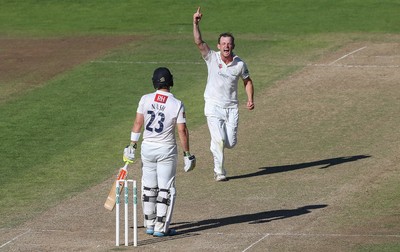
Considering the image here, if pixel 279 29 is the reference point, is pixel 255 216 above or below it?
below

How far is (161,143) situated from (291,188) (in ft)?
13.4

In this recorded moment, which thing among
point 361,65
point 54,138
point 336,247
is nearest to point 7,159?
point 54,138

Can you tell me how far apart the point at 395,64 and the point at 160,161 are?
15.5 metres

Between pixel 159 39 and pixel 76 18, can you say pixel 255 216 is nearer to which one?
pixel 159 39

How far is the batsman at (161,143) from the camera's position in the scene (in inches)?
717

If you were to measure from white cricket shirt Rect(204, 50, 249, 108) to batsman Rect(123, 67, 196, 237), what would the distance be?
4241 millimetres

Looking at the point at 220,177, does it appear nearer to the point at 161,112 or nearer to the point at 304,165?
the point at 304,165

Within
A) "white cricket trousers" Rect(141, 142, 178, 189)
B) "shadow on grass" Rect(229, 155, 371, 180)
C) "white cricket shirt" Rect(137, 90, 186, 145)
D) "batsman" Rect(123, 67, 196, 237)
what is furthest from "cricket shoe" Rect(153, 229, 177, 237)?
"shadow on grass" Rect(229, 155, 371, 180)

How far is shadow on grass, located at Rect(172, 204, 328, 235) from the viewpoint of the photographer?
1900 cm

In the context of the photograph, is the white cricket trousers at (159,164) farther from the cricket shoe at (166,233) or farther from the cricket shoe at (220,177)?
the cricket shoe at (220,177)

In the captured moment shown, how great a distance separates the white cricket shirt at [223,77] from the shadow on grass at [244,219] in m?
3.36

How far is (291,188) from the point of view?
21.6 metres

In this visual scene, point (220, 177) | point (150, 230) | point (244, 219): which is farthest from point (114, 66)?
point (150, 230)

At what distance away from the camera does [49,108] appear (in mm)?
28859
